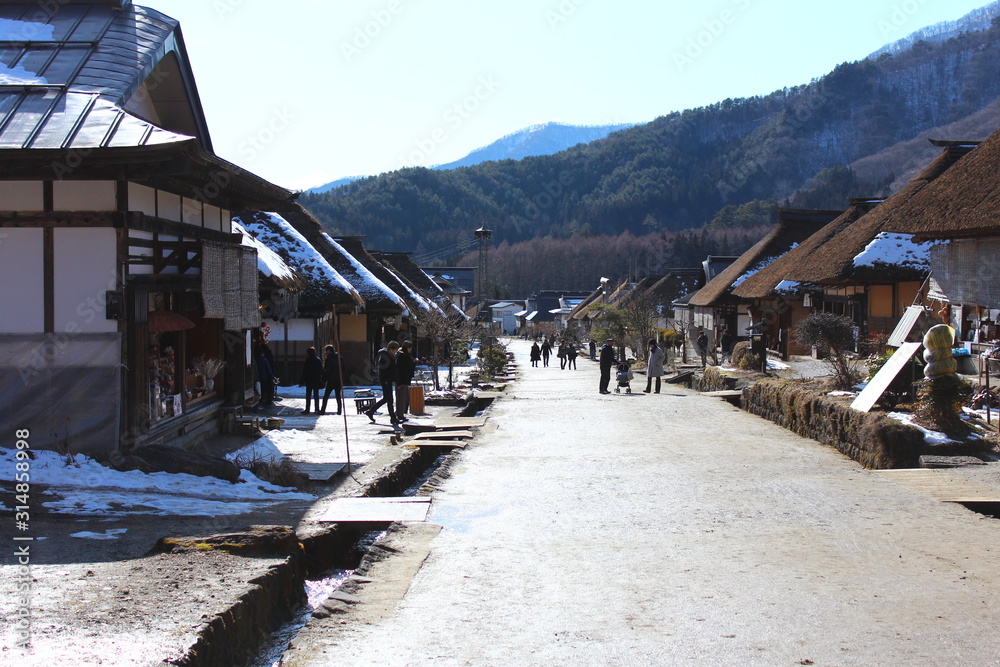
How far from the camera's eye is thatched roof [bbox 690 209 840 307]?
115 feet

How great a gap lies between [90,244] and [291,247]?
13770 millimetres

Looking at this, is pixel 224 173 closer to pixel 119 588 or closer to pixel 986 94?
pixel 119 588

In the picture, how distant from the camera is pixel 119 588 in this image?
4.93 m

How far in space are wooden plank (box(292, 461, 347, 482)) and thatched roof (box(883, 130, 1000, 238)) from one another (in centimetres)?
1086

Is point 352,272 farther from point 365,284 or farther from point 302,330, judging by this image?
point 302,330

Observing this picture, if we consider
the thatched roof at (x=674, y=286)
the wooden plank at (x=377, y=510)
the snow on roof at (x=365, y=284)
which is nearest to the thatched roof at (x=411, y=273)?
the thatched roof at (x=674, y=286)

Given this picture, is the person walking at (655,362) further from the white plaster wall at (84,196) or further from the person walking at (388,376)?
the white plaster wall at (84,196)

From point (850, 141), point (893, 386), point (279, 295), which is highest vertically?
point (850, 141)

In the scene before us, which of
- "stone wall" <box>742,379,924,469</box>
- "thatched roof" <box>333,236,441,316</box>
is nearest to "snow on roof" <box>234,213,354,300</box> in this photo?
"thatched roof" <box>333,236,441,316</box>

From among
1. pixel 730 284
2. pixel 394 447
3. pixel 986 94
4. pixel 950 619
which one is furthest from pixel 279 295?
pixel 986 94

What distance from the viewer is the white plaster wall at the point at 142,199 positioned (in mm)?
9562

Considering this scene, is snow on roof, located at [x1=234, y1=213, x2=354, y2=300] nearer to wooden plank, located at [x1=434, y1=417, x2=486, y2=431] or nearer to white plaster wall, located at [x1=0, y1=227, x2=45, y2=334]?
wooden plank, located at [x1=434, y1=417, x2=486, y2=431]

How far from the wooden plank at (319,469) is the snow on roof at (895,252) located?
15855mm

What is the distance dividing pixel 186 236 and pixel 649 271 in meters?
106
